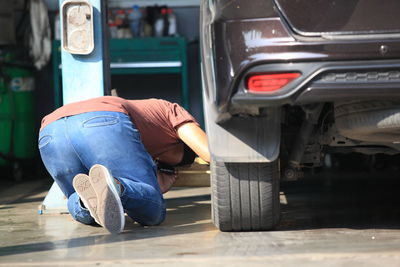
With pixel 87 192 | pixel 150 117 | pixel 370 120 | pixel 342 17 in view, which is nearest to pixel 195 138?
pixel 150 117

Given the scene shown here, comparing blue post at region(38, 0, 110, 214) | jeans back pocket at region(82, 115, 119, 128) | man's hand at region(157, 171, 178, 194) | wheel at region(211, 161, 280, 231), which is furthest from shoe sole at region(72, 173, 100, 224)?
blue post at region(38, 0, 110, 214)

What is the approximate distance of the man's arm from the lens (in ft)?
13.6

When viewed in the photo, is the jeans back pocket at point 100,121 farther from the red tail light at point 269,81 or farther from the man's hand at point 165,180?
the red tail light at point 269,81

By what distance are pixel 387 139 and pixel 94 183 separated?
4.54ft

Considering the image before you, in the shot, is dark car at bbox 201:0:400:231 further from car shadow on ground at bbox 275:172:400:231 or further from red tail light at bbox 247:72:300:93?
car shadow on ground at bbox 275:172:400:231

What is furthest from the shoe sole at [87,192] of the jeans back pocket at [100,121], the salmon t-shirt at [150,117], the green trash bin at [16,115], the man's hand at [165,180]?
the green trash bin at [16,115]

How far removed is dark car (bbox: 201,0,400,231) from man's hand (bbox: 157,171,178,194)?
107cm

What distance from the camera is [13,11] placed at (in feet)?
27.4

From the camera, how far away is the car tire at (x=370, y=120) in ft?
10.5

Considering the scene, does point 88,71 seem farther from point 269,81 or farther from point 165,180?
point 269,81

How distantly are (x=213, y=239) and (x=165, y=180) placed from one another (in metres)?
0.92

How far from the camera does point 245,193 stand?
3.69 m

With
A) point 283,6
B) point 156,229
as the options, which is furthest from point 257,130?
point 156,229

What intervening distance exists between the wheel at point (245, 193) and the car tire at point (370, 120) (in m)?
0.47
